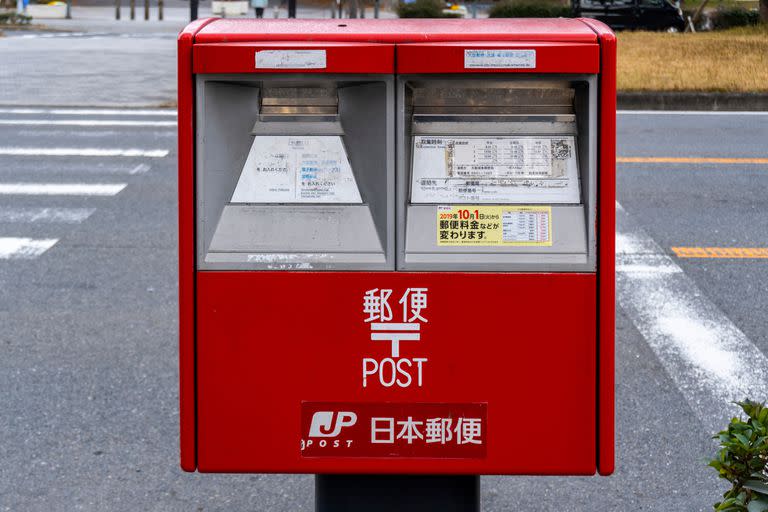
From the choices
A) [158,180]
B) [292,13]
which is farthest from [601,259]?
[292,13]

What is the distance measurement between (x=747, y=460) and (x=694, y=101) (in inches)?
573

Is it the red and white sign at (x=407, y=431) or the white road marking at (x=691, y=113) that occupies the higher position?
the red and white sign at (x=407, y=431)

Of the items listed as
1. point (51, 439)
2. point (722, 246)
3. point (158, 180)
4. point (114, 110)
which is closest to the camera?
point (51, 439)

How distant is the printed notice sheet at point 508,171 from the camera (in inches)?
129

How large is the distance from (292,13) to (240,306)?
58.3 feet

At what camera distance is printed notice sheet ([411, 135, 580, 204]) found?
3.29 m

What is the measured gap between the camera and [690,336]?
6613 mm

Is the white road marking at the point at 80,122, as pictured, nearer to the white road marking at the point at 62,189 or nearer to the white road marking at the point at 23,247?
the white road marking at the point at 62,189

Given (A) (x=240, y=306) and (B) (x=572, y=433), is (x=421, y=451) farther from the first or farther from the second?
(A) (x=240, y=306)

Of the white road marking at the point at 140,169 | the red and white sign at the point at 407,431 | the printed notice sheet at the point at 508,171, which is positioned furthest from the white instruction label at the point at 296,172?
the white road marking at the point at 140,169

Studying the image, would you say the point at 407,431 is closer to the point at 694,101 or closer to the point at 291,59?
the point at 291,59

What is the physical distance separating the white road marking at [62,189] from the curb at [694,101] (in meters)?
8.49

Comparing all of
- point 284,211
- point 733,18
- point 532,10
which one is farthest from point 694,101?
point 284,211

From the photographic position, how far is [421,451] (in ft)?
11.1
